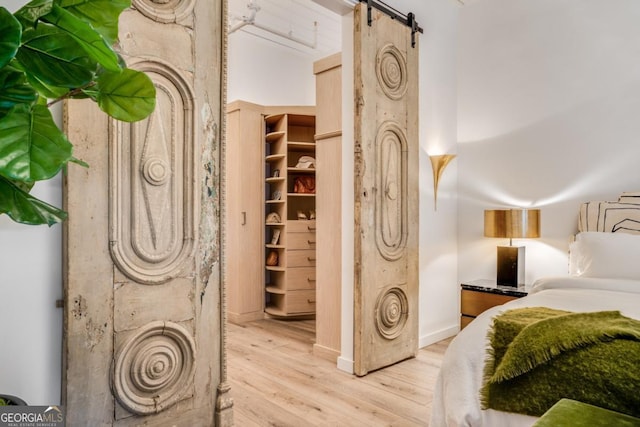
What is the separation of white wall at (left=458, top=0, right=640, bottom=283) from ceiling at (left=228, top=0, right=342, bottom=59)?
5.37ft

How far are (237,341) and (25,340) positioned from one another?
2179mm

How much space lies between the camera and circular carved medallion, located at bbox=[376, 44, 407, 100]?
2965 millimetres

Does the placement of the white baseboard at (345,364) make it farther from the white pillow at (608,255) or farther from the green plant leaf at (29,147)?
the green plant leaf at (29,147)

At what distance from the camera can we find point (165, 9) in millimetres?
1870

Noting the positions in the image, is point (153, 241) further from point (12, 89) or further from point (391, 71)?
point (391, 71)

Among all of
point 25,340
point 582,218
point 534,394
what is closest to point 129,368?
point 25,340

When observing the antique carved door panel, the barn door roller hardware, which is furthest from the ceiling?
the antique carved door panel

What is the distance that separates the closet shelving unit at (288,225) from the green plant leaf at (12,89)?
3.59 m

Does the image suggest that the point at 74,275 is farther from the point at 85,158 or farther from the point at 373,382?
the point at 373,382

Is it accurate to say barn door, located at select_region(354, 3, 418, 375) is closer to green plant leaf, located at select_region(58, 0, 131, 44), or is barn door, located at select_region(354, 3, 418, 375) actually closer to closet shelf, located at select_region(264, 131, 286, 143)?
closet shelf, located at select_region(264, 131, 286, 143)

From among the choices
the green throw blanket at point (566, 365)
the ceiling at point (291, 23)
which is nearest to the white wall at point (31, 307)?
the green throw blanket at point (566, 365)

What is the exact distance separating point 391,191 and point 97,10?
2.40m

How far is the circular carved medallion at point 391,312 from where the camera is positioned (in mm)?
2936

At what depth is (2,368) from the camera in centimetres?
148
